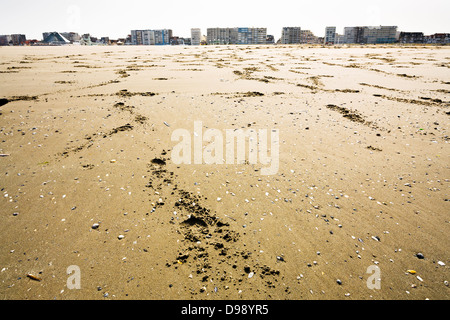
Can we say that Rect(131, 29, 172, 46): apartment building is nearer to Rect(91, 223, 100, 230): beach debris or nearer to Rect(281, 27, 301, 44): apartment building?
Rect(281, 27, 301, 44): apartment building

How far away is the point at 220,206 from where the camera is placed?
11.6 feet

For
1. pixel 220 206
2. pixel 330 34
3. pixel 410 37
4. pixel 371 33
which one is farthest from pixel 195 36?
pixel 220 206

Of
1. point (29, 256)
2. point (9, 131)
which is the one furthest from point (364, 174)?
point (9, 131)

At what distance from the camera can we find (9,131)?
216 inches

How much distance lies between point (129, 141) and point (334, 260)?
4582 millimetres

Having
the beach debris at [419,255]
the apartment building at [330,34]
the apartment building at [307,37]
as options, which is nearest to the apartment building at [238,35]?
the apartment building at [307,37]

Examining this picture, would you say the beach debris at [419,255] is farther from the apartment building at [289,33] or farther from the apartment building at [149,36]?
the apartment building at [149,36]

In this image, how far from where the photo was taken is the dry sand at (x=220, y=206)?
2.50 metres

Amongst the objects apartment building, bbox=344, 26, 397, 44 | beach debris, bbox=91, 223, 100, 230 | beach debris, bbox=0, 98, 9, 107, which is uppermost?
apartment building, bbox=344, 26, 397, 44

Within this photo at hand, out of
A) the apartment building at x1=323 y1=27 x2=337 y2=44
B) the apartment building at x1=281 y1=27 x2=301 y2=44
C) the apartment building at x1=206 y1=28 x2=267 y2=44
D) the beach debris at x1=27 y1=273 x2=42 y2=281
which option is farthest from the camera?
the apartment building at x1=323 y1=27 x2=337 y2=44

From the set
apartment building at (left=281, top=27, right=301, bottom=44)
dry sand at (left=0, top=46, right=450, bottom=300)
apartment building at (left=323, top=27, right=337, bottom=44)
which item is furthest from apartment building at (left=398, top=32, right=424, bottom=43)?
dry sand at (left=0, top=46, right=450, bottom=300)

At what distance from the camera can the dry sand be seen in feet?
8.20
